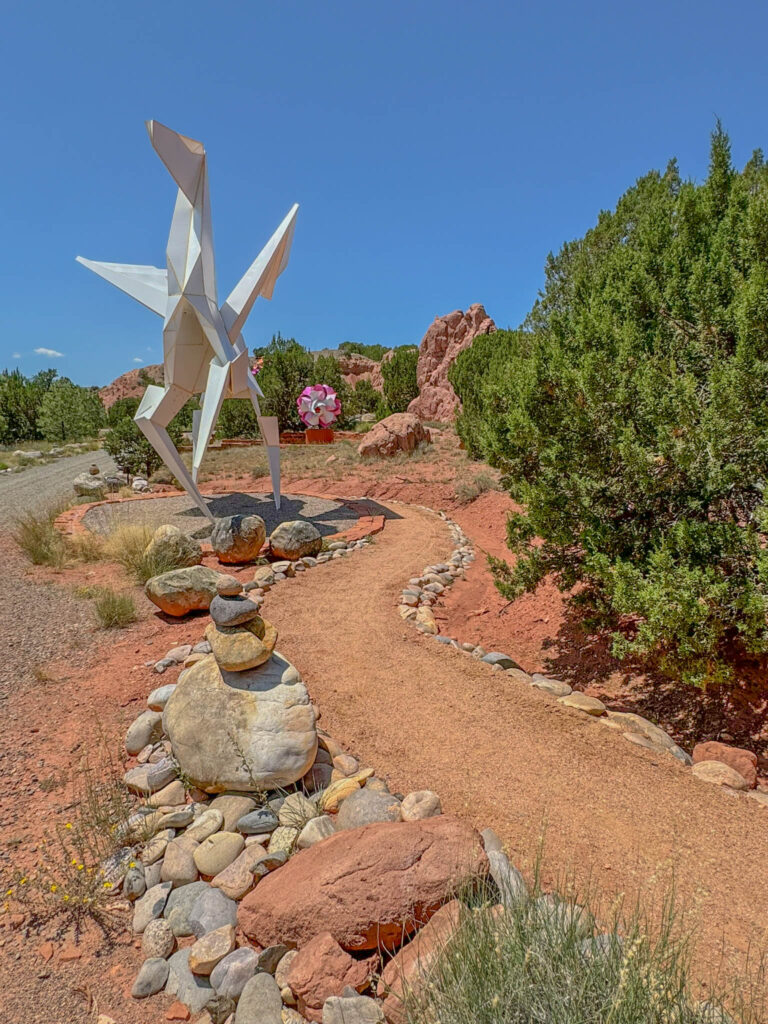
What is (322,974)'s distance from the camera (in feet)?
7.22

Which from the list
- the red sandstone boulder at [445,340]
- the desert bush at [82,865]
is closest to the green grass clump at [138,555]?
the desert bush at [82,865]

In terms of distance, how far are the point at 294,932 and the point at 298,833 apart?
741mm

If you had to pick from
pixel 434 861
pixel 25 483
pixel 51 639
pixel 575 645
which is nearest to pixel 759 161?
pixel 575 645

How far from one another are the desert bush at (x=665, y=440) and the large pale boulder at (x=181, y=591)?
11.4 ft

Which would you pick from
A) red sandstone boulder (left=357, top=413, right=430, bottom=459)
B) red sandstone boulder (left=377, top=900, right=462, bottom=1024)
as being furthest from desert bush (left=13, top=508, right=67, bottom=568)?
red sandstone boulder (left=357, top=413, right=430, bottom=459)

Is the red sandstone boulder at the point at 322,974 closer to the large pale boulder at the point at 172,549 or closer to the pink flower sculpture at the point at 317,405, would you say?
the large pale boulder at the point at 172,549

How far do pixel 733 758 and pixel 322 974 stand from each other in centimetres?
320

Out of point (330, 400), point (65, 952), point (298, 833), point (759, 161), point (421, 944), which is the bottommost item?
point (65, 952)

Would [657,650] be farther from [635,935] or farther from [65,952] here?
[65,952]

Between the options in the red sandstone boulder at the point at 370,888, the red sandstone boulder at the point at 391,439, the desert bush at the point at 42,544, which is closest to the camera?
the red sandstone boulder at the point at 370,888

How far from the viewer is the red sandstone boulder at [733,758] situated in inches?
146

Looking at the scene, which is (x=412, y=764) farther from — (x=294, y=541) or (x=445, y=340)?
(x=445, y=340)

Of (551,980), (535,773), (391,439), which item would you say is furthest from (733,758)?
(391,439)

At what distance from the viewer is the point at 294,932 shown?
2.42 m
